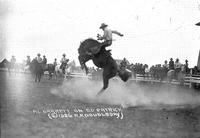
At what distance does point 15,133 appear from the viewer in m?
6.82

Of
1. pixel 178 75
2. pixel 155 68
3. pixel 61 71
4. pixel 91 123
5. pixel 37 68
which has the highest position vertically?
pixel 155 68

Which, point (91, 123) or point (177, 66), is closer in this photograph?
point (91, 123)

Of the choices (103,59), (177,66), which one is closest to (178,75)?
(177,66)

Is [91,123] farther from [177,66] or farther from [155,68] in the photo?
[155,68]

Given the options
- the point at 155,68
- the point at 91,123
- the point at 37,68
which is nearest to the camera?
the point at 91,123

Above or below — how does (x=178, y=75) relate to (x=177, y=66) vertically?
below

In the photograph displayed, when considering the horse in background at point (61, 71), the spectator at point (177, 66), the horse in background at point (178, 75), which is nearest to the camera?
the spectator at point (177, 66)

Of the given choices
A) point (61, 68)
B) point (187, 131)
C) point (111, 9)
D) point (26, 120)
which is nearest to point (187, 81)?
point (61, 68)

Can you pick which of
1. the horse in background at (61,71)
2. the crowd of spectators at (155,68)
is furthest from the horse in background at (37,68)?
the horse in background at (61,71)

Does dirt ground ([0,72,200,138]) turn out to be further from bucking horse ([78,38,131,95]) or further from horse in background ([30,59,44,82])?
horse in background ([30,59,44,82])

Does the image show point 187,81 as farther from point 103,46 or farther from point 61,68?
point 103,46

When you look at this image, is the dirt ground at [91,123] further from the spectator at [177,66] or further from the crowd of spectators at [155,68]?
the spectator at [177,66]

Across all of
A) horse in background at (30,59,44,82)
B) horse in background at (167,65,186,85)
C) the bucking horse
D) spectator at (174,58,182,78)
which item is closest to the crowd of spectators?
spectator at (174,58,182,78)

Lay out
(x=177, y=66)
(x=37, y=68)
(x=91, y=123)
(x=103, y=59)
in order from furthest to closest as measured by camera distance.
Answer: (x=177, y=66)
(x=37, y=68)
(x=103, y=59)
(x=91, y=123)
